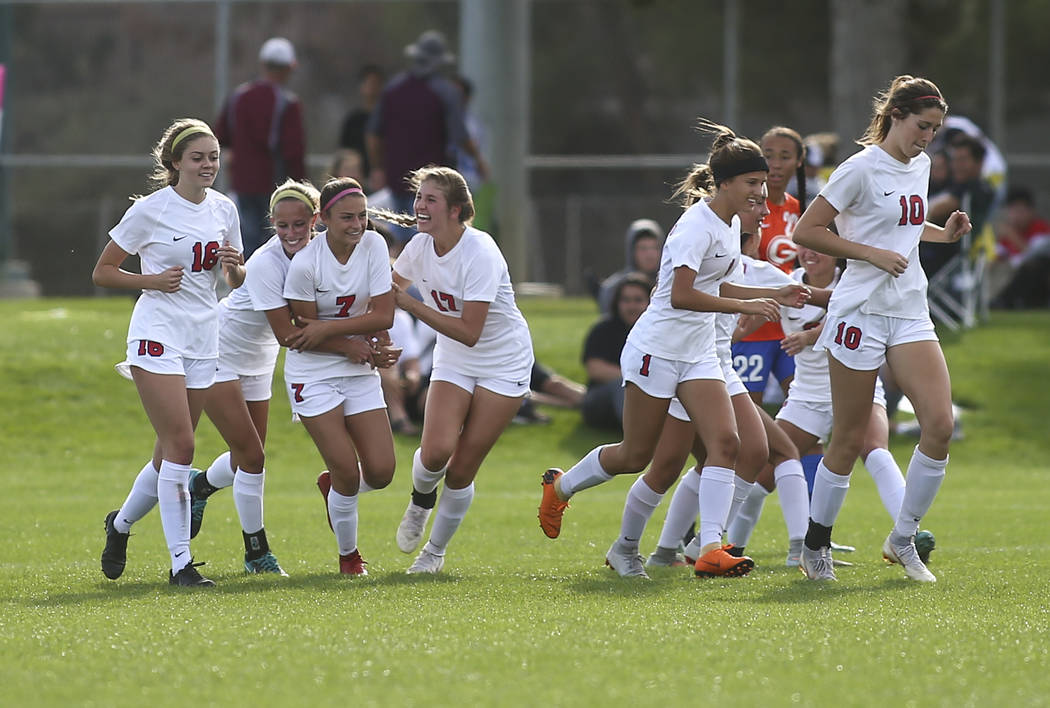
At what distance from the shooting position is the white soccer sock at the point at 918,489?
7461 millimetres

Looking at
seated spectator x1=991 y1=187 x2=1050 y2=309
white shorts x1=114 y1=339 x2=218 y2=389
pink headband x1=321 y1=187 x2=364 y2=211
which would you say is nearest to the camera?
white shorts x1=114 y1=339 x2=218 y2=389

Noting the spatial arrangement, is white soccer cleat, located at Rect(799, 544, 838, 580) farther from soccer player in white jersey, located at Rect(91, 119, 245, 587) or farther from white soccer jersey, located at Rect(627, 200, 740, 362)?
soccer player in white jersey, located at Rect(91, 119, 245, 587)

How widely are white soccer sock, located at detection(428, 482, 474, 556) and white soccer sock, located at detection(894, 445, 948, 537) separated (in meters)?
2.00

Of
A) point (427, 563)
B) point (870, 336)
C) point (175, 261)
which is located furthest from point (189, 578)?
point (870, 336)

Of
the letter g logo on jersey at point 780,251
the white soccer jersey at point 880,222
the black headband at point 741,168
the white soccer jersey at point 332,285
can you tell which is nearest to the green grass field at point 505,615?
the white soccer jersey at point 332,285

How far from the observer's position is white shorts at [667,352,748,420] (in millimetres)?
7898

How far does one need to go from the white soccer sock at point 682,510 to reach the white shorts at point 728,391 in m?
0.47

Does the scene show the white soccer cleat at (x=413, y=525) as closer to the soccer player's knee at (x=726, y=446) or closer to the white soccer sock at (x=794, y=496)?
the soccer player's knee at (x=726, y=446)

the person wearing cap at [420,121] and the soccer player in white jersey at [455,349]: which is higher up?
the person wearing cap at [420,121]

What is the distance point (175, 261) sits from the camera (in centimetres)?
762

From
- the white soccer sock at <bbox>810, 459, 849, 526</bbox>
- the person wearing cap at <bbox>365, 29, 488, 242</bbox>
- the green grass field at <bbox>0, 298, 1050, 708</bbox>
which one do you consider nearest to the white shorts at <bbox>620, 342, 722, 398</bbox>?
the white soccer sock at <bbox>810, 459, 849, 526</bbox>

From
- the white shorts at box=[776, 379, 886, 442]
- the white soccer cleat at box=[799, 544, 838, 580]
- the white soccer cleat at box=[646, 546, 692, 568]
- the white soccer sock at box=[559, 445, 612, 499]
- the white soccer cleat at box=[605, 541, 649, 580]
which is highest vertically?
the white shorts at box=[776, 379, 886, 442]

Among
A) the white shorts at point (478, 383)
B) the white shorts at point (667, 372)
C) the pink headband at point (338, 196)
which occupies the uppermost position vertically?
the pink headband at point (338, 196)

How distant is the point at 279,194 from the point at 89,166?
16081 millimetres
